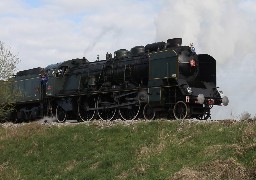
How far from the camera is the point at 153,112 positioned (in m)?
19.3

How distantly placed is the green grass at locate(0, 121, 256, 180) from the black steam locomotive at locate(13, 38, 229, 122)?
3043 mm

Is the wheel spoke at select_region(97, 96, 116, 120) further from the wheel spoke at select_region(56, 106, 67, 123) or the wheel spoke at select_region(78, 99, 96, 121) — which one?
the wheel spoke at select_region(56, 106, 67, 123)

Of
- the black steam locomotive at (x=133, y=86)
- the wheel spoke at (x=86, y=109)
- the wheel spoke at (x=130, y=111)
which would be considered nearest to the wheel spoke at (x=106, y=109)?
the black steam locomotive at (x=133, y=86)

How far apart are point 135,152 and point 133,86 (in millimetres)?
7434

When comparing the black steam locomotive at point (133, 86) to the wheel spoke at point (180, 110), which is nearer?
the wheel spoke at point (180, 110)

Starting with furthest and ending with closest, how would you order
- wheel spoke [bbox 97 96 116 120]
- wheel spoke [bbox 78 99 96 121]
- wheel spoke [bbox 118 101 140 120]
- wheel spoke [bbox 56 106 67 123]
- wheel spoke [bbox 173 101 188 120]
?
1. wheel spoke [bbox 56 106 67 123]
2. wheel spoke [bbox 78 99 96 121]
3. wheel spoke [bbox 97 96 116 120]
4. wheel spoke [bbox 118 101 140 120]
5. wheel spoke [bbox 173 101 188 120]

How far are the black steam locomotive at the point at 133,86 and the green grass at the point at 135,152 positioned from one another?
3.04 metres

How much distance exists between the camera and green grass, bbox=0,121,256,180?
36.4ft

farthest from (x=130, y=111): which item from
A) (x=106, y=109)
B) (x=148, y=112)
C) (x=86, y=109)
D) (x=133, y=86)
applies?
(x=86, y=109)

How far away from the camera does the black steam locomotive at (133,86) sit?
18609 millimetres

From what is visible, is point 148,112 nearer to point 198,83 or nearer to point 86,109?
point 198,83

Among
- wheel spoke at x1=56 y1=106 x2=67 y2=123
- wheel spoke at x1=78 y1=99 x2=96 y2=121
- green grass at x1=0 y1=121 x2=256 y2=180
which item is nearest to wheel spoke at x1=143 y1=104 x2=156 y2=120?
green grass at x1=0 y1=121 x2=256 y2=180

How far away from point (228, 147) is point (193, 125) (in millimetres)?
2805

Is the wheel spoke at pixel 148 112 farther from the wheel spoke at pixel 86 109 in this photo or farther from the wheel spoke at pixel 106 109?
the wheel spoke at pixel 86 109
